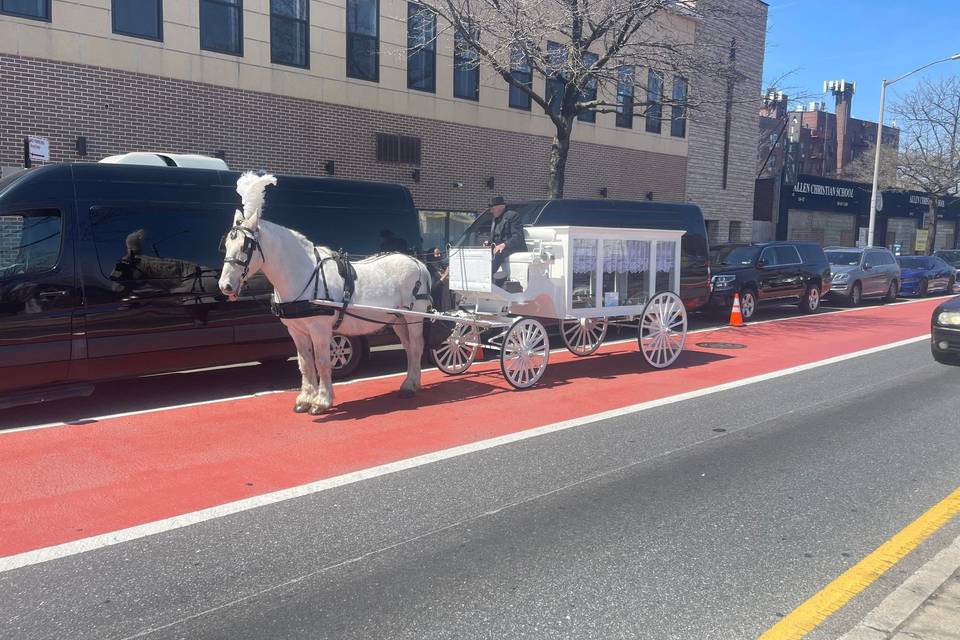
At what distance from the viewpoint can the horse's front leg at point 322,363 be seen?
783 centimetres

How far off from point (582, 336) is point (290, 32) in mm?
10095

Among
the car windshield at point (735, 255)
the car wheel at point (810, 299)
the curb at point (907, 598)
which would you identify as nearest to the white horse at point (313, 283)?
the curb at point (907, 598)

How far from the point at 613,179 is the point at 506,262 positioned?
1595cm

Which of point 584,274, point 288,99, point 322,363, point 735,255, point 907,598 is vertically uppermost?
point 288,99

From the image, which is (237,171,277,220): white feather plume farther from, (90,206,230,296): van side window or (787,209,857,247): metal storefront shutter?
(787,209,857,247): metal storefront shutter

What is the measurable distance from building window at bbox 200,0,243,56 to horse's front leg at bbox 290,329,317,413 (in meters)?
10.1

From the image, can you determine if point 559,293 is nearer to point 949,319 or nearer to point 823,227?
point 949,319

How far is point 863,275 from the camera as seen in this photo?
22.5m

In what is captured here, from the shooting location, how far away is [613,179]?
24.7m

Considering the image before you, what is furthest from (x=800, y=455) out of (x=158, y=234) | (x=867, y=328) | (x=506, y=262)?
(x=867, y=328)

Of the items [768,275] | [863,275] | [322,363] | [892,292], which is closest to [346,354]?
[322,363]

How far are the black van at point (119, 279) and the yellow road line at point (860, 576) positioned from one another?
22.6ft

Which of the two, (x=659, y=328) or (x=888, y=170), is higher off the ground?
(x=888, y=170)


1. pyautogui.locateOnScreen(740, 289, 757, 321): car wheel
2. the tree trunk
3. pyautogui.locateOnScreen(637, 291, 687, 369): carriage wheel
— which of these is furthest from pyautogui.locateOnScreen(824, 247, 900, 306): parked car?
pyautogui.locateOnScreen(637, 291, 687, 369): carriage wheel
